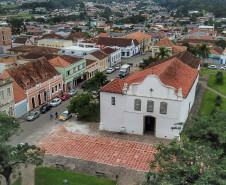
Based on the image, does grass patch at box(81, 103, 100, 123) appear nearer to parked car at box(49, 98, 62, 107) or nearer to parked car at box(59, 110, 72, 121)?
parked car at box(59, 110, 72, 121)

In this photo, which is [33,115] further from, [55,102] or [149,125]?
[149,125]

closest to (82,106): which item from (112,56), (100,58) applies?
(100,58)

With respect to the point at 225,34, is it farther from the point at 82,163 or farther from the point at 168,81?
the point at 82,163

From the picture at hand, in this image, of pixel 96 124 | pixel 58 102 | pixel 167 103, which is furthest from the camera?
pixel 58 102

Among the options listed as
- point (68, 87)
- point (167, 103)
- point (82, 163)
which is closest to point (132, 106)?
point (167, 103)

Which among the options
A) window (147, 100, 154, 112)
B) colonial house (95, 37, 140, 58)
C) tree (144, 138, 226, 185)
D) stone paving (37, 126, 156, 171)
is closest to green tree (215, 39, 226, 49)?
colonial house (95, 37, 140, 58)

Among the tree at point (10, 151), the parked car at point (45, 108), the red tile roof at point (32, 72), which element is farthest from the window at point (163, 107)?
the red tile roof at point (32, 72)

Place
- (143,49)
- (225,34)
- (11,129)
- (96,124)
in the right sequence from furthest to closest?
(225,34), (143,49), (96,124), (11,129)

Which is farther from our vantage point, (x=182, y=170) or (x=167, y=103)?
(x=167, y=103)
